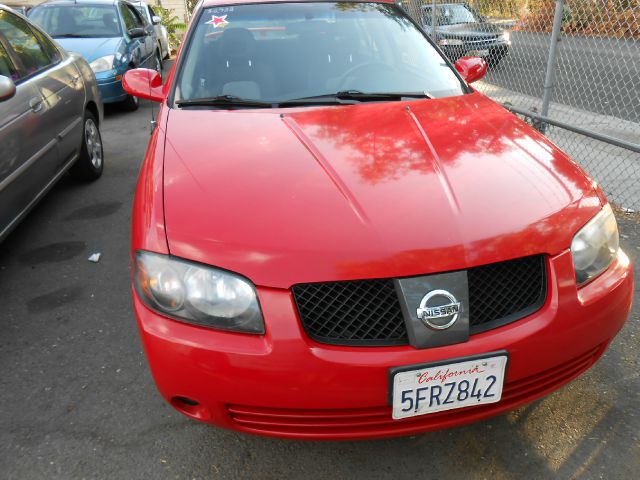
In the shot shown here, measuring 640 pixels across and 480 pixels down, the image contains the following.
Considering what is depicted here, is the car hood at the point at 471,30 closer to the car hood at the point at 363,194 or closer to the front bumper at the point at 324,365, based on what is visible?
the car hood at the point at 363,194

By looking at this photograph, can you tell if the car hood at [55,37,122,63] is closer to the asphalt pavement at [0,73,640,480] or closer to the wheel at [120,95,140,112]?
the wheel at [120,95,140,112]

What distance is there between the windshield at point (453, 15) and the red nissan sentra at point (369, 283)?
4.17 m

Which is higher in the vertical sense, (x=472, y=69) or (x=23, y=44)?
(x=23, y=44)

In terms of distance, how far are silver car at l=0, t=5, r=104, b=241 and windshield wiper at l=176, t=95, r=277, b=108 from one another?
3.56 ft

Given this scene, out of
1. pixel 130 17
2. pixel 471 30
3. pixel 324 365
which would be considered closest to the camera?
pixel 324 365

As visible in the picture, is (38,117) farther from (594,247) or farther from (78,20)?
(78,20)

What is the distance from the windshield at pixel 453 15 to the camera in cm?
565

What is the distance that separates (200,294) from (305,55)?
5.50 feet

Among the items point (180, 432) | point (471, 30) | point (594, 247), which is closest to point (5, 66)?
point (180, 432)

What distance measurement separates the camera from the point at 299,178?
1.87m

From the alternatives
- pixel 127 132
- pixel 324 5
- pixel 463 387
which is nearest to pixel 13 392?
pixel 463 387

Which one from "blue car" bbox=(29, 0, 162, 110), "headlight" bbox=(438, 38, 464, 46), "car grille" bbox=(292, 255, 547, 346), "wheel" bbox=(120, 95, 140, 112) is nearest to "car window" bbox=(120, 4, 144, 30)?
"blue car" bbox=(29, 0, 162, 110)

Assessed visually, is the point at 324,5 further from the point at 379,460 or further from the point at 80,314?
the point at 379,460

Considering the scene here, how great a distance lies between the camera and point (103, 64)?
6.71m
